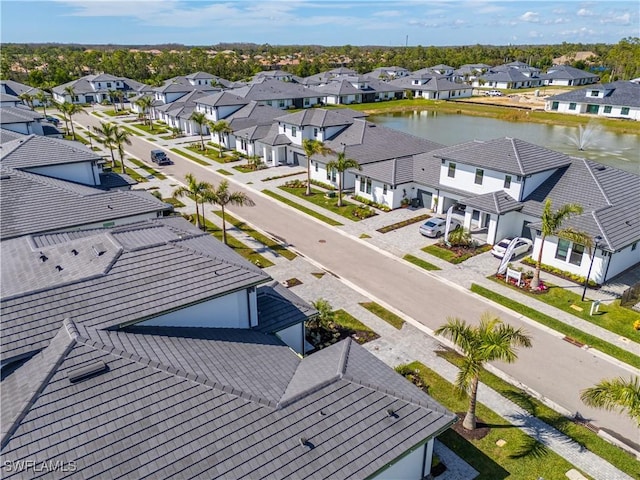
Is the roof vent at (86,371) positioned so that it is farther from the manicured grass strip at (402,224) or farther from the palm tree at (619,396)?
the manicured grass strip at (402,224)

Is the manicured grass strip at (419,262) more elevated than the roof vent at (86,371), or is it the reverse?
the roof vent at (86,371)

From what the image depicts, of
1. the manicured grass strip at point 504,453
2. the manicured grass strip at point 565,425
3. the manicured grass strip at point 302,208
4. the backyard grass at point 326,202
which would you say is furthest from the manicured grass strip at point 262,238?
the manicured grass strip at point 504,453

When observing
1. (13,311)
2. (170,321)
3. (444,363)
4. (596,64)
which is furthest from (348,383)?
(596,64)

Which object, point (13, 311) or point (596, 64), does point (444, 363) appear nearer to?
point (13, 311)

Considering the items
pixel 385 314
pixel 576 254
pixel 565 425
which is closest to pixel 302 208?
pixel 385 314

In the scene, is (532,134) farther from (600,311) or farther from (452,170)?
(600,311)

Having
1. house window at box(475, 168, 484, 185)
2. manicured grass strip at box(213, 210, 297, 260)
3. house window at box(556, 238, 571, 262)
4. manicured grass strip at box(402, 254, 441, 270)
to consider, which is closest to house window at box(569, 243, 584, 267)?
house window at box(556, 238, 571, 262)
